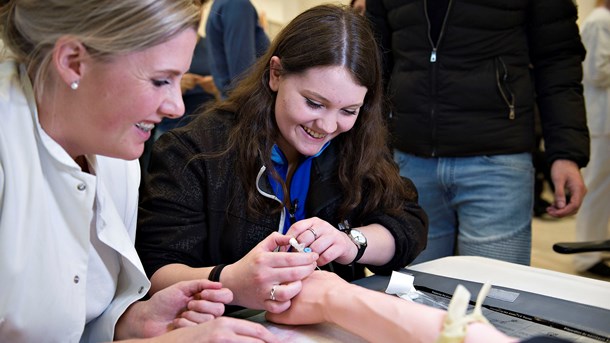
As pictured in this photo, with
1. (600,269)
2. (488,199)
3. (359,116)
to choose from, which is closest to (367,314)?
(359,116)

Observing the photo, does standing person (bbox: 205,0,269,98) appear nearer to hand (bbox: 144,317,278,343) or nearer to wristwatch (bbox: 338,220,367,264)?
wristwatch (bbox: 338,220,367,264)

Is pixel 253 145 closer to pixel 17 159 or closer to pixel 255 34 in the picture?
pixel 17 159

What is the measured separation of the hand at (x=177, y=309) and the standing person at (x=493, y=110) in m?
0.91

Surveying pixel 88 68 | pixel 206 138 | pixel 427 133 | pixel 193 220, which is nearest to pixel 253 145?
pixel 206 138

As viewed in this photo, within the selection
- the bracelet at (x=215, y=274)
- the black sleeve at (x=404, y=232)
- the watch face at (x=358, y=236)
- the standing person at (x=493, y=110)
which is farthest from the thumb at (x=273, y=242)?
the standing person at (x=493, y=110)

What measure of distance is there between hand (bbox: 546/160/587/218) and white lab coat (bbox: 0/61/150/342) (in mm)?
1244

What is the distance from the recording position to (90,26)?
2.69ft

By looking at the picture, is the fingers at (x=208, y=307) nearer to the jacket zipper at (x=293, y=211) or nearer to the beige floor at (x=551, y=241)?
the jacket zipper at (x=293, y=211)

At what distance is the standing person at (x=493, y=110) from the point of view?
1619 millimetres

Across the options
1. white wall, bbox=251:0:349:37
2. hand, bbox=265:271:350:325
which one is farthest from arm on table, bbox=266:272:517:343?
white wall, bbox=251:0:349:37

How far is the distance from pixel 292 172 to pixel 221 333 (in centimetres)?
58

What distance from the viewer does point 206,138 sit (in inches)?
50.5

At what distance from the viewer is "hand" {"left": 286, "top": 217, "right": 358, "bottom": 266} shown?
44.0 inches

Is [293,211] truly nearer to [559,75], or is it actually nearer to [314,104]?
[314,104]
